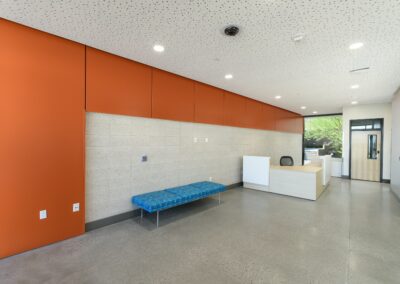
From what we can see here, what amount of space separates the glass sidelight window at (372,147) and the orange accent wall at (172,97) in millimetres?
7498

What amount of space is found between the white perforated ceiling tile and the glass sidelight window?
4.21 meters

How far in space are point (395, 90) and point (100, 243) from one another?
8.02 m

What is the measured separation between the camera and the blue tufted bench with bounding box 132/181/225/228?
316cm

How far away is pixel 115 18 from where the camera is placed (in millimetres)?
2271

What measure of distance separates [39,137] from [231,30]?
9.88 feet

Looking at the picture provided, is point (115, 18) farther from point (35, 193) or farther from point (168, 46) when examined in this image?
point (35, 193)

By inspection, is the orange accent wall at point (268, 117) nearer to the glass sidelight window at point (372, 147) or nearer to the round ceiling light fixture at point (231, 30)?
the glass sidelight window at point (372, 147)

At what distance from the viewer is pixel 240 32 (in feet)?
8.29

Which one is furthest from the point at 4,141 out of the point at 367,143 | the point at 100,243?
the point at 367,143

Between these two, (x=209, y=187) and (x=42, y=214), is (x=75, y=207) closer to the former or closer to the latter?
(x=42, y=214)

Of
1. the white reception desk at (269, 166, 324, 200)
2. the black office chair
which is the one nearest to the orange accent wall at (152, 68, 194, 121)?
the white reception desk at (269, 166, 324, 200)

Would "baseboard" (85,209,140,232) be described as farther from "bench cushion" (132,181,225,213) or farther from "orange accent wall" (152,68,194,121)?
"orange accent wall" (152,68,194,121)

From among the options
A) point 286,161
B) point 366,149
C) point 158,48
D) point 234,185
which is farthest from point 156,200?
point 366,149

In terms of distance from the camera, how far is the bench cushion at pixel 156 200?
10.2 feet
